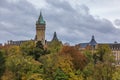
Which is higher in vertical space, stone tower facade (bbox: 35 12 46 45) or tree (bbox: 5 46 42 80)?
stone tower facade (bbox: 35 12 46 45)

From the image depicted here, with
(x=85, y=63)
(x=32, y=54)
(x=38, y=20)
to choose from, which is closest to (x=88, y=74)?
(x=85, y=63)

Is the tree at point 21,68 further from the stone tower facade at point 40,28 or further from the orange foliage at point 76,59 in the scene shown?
the stone tower facade at point 40,28

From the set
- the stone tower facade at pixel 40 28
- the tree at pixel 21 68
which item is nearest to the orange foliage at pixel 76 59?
the tree at pixel 21 68

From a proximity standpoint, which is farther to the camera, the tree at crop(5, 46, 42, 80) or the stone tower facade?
the stone tower facade

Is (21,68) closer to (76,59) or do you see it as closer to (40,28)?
(76,59)

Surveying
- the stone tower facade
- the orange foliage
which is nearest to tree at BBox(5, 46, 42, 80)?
the orange foliage

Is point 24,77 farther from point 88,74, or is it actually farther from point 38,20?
point 38,20

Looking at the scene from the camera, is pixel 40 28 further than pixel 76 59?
Yes

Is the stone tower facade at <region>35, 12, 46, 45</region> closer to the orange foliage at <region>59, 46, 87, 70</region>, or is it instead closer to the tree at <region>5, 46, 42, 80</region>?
the orange foliage at <region>59, 46, 87, 70</region>

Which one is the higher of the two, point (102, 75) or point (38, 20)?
point (38, 20)

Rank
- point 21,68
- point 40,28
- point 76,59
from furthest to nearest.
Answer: point 40,28 < point 76,59 < point 21,68

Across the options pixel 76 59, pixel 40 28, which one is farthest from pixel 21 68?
pixel 40 28

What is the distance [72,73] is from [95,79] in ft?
14.1

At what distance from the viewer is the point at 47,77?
73062 mm
